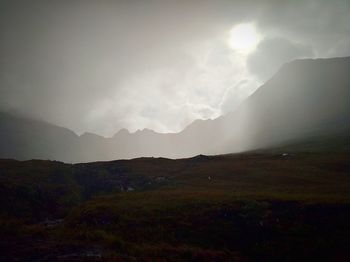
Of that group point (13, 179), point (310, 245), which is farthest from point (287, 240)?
point (13, 179)

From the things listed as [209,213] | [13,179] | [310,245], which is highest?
[13,179]

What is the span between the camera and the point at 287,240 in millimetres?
34500

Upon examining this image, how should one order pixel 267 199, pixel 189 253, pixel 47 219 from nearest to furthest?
pixel 189 253 → pixel 267 199 → pixel 47 219

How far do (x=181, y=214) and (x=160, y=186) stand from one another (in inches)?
1315

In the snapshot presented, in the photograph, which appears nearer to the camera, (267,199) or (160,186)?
(267,199)

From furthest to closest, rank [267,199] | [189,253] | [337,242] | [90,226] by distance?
[267,199] < [90,226] < [337,242] < [189,253]

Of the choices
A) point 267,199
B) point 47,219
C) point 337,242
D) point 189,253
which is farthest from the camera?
point 47,219

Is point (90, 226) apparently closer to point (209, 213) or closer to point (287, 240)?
point (209, 213)

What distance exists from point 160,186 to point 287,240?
4340 cm

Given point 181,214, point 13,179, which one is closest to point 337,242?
point 181,214

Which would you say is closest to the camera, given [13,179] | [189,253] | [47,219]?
[189,253]

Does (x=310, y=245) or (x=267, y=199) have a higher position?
(x=267, y=199)

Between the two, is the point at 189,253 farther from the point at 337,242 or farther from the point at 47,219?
the point at 47,219

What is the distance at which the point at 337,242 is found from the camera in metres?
33.2
